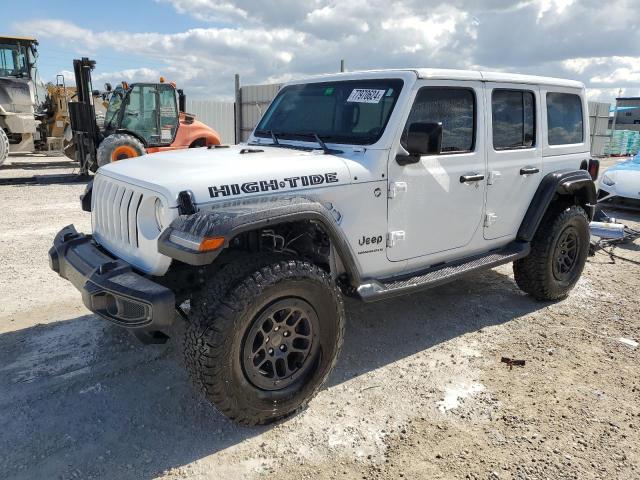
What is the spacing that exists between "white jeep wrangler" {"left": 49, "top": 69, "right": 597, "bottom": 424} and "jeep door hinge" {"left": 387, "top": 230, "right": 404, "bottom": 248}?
0.02 m

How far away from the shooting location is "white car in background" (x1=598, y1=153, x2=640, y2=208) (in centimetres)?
860

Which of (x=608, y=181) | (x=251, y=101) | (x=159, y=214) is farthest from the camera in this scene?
(x=251, y=101)

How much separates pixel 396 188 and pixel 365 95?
756mm

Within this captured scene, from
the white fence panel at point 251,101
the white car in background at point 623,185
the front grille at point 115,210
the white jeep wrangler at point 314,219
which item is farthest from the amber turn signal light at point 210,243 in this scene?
the white fence panel at point 251,101

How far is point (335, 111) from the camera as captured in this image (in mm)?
3838

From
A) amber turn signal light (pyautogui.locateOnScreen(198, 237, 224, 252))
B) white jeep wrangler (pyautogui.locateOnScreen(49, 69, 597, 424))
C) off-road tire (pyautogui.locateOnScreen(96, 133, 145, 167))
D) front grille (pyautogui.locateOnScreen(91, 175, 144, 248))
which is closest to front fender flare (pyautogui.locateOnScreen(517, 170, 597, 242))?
white jeep wrangler (pyautogui.locateOnScreen(49, 69, 597, 424))

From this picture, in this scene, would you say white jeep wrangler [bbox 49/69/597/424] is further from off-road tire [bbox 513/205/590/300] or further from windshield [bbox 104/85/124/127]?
windshield [bbox 104/85/124/127]

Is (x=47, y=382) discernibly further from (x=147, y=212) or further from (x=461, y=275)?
(x=461, y=275)

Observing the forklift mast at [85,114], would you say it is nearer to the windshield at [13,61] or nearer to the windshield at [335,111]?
the windshield at [13,61]

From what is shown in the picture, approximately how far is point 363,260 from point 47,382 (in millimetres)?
2206

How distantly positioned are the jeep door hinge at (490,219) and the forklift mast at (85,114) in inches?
426

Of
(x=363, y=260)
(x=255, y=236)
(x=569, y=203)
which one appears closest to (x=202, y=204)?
(x=255, y=236)

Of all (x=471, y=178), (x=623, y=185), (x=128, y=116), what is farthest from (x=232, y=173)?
(x=128, y=116)

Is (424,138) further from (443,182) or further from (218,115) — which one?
(218,115)
